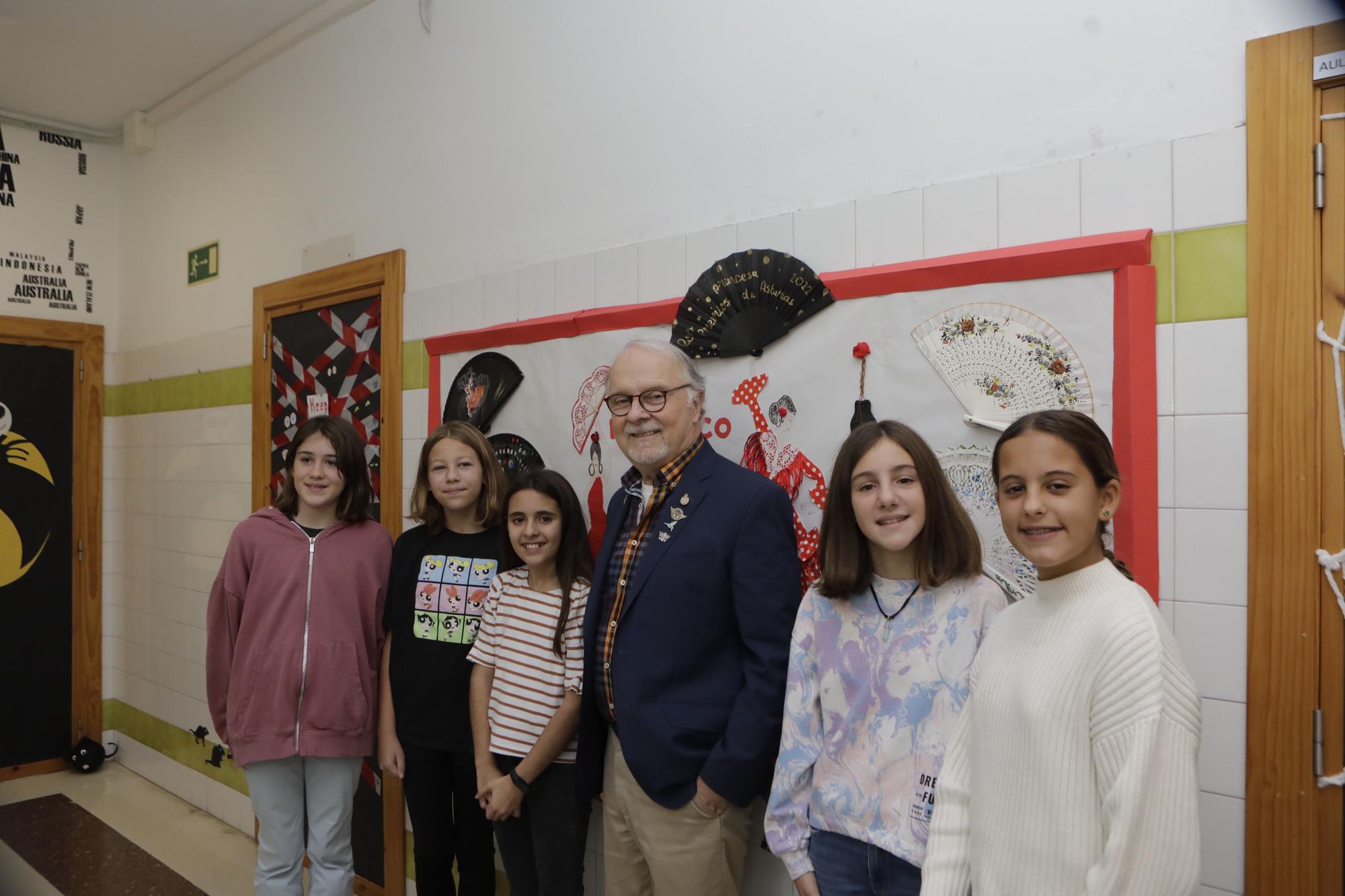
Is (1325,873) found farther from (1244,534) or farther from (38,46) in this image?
(38,46)

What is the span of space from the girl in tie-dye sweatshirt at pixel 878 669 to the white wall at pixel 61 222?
13.9 feet

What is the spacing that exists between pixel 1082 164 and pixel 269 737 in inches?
85.4

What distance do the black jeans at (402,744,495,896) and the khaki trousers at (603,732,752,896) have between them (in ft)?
1.71

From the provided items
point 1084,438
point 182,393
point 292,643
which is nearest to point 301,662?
Result: point 292,643

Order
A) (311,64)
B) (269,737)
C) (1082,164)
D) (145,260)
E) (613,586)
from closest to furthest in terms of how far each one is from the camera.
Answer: (1082,164), (613,586), (269,737), (311,64), (145,260)

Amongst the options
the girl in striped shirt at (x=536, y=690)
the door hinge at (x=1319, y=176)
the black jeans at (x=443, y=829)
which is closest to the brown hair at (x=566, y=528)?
the girl in striped shirt at (x=536, y=690)

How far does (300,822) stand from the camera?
2.23 m

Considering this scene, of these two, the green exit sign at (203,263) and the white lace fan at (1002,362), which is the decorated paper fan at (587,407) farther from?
the green exit sign at (203,263)

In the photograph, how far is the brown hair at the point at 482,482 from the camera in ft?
7.10

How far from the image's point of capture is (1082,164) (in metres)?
1.46

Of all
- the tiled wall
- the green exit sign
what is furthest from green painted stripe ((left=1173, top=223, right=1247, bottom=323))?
the green exit sign

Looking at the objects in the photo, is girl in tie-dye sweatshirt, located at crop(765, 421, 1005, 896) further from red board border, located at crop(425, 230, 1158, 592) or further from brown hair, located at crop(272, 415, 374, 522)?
brown hair, located at crop(272, 415, 374, 522)

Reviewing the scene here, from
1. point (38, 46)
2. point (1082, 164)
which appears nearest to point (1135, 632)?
point (1082, 164)

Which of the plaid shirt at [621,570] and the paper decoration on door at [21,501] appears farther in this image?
the paper decoration on door at [21,501]
